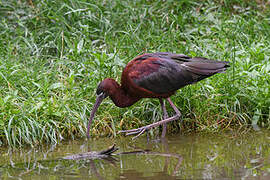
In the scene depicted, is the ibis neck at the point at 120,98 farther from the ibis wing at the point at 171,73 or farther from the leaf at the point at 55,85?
the leaf at the point at 55,85

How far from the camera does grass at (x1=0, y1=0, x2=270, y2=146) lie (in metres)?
5.87

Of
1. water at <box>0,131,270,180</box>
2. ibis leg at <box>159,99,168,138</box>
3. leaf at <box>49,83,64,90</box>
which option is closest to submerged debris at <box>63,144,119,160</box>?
water at <box>0,131,270,180</box>

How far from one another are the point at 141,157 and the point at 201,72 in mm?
1476

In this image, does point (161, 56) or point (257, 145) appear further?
point (161, 56)

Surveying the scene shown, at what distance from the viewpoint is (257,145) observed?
5.21 meters

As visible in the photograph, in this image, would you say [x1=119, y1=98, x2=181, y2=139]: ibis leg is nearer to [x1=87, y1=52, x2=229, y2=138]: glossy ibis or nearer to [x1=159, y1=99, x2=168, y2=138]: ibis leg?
[x1=87, y1=52, x2=229, y2=138]: glossy ibis

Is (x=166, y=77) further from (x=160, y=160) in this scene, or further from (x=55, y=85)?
(x=55, y=85)

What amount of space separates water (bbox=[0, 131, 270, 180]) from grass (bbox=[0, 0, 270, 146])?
0.91 feet

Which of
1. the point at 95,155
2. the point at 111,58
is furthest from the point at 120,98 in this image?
the point at 95,155

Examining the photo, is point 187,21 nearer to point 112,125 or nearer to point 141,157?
point 112,125

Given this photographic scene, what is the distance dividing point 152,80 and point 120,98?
45cm

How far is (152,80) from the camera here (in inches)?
227

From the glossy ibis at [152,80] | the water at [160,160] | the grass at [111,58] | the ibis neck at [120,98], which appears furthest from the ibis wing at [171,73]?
the water at [160,160]

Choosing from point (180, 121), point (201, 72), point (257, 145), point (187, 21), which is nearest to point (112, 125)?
point (180, 121)
